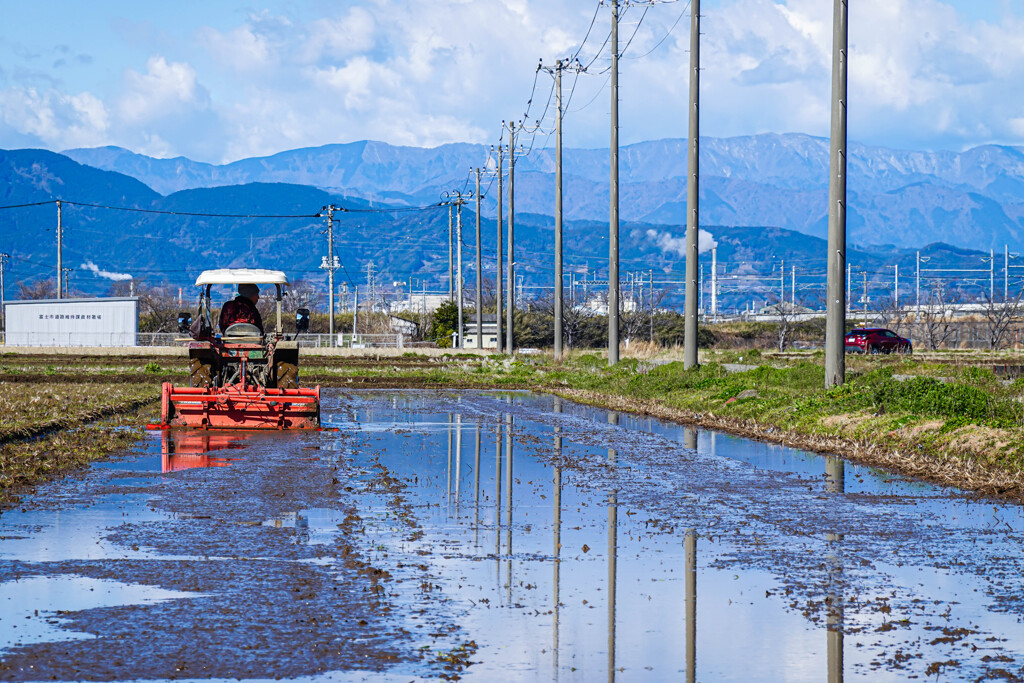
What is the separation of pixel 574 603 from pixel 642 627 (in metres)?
0.75

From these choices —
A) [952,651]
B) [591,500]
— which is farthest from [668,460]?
[952,651]

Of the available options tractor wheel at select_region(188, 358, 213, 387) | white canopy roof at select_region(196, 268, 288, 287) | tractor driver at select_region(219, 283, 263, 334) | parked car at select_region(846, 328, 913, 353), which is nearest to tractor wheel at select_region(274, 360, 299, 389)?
tractor driver at select_region(219, 283, 263, 334)

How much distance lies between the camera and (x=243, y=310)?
24.4 metres

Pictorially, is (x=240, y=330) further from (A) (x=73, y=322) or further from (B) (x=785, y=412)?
(A) (x=73, y=322)

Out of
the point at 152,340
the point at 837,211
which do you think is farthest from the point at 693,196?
the point at 152,340

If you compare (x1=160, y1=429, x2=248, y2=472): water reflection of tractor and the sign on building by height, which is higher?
the sign on building

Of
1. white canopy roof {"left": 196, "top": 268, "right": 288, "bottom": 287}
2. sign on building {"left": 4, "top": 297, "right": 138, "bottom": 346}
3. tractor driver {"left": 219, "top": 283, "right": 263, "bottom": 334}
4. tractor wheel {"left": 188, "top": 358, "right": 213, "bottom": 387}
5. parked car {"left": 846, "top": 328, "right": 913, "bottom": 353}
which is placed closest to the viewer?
tractor driver {"left": 219, "top": 283, "right": 263, "bottom": 334}

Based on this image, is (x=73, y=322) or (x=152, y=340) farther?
(x=73, y=322)

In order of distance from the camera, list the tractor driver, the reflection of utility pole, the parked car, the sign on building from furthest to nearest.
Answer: the sign on building → the parked car → the tractor driver → the reflection of utility pole

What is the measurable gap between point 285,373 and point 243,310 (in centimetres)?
147

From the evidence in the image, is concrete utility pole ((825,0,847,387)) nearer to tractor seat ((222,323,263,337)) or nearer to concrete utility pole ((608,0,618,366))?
tractor seat ((222,323,263,337))

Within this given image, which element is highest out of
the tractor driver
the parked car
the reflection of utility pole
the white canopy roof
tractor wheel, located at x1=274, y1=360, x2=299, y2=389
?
the white canopy roof

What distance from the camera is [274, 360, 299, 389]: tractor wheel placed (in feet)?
81.8

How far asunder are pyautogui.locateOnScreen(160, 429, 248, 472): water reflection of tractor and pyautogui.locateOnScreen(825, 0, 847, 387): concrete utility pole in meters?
11.6
